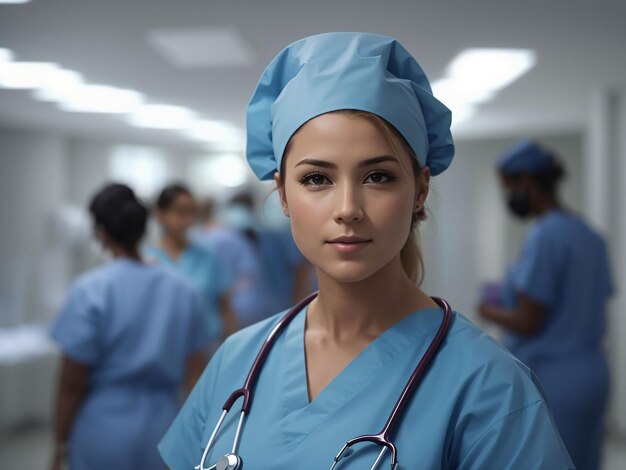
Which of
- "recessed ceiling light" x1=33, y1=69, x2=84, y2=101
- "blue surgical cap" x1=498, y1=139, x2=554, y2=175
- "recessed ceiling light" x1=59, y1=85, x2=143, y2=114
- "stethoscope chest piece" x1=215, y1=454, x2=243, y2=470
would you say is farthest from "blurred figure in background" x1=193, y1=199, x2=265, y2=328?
"stethoscope chest piece" x1=215, y1=454, x2=243, y2=470

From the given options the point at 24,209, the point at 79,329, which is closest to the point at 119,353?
the point at 79,329

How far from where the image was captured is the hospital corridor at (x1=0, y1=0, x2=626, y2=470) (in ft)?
3.03

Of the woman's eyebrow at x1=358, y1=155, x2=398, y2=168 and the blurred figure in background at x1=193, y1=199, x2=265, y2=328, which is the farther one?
the blurred figure in background at x1=193, y1=199, x2=265, y2=328

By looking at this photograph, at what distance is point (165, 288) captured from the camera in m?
2.11

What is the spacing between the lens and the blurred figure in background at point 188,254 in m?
3.10

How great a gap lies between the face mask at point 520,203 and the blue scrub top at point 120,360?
1353mm

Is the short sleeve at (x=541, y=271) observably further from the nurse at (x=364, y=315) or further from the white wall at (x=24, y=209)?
the white wall at (x=24, y=209)

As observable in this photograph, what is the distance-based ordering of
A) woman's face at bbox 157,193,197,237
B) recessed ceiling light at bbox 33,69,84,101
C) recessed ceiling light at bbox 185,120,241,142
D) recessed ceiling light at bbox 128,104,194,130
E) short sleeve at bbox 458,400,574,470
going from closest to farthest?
short sleeve at bbox 458,400,574,470, woman's face at bbox 157,193,197,237, recessed ceiling light at bbox 33,69,84,101, recessed ceiling light at bbox 128,104,194,130, recessed ceiling light at bbox 185,120,241,142

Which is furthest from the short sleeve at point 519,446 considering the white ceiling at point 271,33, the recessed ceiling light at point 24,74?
the recessed ceiling light at point 24,74

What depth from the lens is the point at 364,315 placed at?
1043 mm

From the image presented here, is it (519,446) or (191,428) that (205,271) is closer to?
(191,428)

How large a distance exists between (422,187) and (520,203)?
1637 mm

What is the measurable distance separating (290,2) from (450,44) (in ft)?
2.94

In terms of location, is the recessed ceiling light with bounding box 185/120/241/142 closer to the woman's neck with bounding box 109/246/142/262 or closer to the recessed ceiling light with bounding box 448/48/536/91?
the recessed ceiling light with bounding box 448/48/536/91
